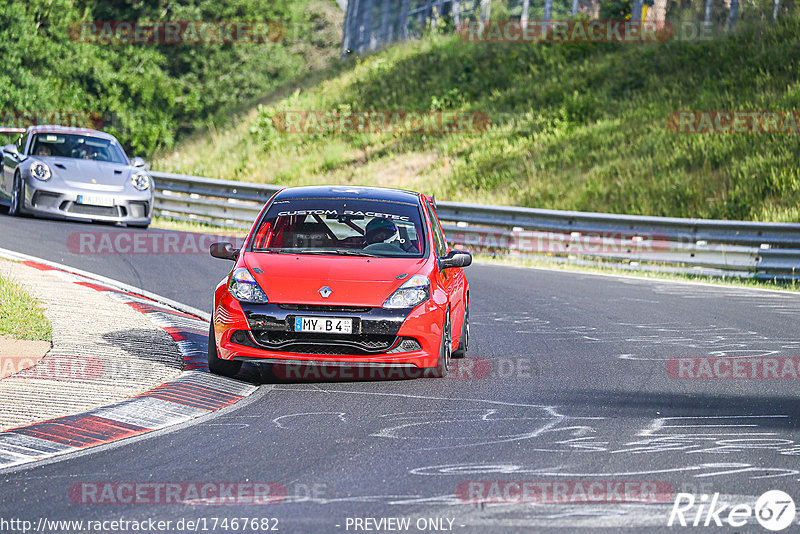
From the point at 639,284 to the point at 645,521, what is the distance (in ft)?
41.0

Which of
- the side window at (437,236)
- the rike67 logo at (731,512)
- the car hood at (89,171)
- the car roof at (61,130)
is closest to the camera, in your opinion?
the rike67 logo at (731,512)

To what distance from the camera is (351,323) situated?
8.33m

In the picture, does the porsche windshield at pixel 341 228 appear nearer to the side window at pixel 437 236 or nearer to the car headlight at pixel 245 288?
the side window at pixel 437 236

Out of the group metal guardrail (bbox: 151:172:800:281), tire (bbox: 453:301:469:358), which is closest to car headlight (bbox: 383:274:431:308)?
tire (bbox: 453:301:469:358)

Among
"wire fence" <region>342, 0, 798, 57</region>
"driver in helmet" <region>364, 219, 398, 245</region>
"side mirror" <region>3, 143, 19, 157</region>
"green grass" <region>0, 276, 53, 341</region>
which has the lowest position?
"green grass" <region>0, 276, 53, 341</region>

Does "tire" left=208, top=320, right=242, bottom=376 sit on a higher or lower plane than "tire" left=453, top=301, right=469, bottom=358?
lower

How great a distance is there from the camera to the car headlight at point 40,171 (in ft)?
61.1

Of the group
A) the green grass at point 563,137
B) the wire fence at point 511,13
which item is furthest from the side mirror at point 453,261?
the wire fence at point 511,13

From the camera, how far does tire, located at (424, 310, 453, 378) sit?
8.78 metres

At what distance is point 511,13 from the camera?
45.7 meters

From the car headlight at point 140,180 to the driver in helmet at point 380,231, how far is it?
10432 millimetres

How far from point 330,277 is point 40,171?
11.5 metres

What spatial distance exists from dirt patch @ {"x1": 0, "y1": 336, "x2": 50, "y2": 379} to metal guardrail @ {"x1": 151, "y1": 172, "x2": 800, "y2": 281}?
1202cm

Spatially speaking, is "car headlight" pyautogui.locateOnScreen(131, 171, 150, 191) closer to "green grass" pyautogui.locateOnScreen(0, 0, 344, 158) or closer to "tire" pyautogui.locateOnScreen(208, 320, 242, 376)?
"tire" pyautogui.locateOnScreen(208, 320, 242, 376)
